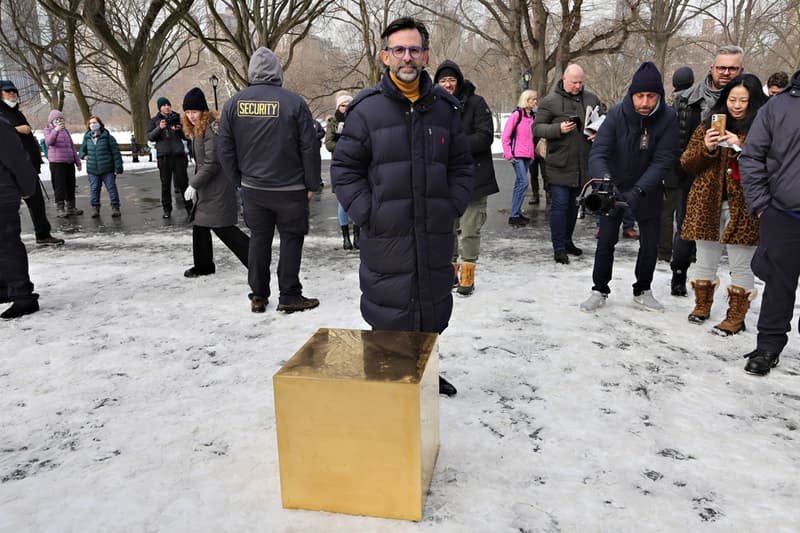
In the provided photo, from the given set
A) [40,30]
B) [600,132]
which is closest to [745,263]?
[600,132]

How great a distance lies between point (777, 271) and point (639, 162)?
1.40m

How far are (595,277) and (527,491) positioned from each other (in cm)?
284

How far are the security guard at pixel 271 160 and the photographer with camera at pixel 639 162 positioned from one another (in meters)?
2.36

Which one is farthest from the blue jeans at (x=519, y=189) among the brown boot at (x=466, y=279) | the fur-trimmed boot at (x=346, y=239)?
the brown boot at (x=466, y=279)

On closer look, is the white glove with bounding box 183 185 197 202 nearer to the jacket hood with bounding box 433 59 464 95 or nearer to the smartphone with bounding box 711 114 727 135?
the jacket hood with bounding box 433 59 464 95

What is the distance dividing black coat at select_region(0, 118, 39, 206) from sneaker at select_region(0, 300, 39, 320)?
81 centimetres

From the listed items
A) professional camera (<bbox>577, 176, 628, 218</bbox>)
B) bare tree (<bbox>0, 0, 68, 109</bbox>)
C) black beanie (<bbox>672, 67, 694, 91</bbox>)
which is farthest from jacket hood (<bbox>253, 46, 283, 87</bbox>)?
bare tree (<bbox>0, 0, 68, 109</bbox>)

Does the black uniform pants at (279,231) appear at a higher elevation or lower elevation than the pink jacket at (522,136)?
lower

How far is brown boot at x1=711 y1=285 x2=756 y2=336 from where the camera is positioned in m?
4.26

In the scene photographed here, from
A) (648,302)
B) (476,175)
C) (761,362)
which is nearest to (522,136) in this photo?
(476,175)

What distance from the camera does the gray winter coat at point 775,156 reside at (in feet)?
11.1

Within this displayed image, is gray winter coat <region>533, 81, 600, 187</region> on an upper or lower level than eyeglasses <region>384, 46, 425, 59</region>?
lower

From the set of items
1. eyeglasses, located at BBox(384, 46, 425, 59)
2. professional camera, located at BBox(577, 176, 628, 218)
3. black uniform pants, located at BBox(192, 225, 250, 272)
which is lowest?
black uniform pants, located at BBox(192, 225, 250, 272)

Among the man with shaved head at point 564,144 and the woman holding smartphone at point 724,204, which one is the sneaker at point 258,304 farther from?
the woman holding smartphone at point 724,204
